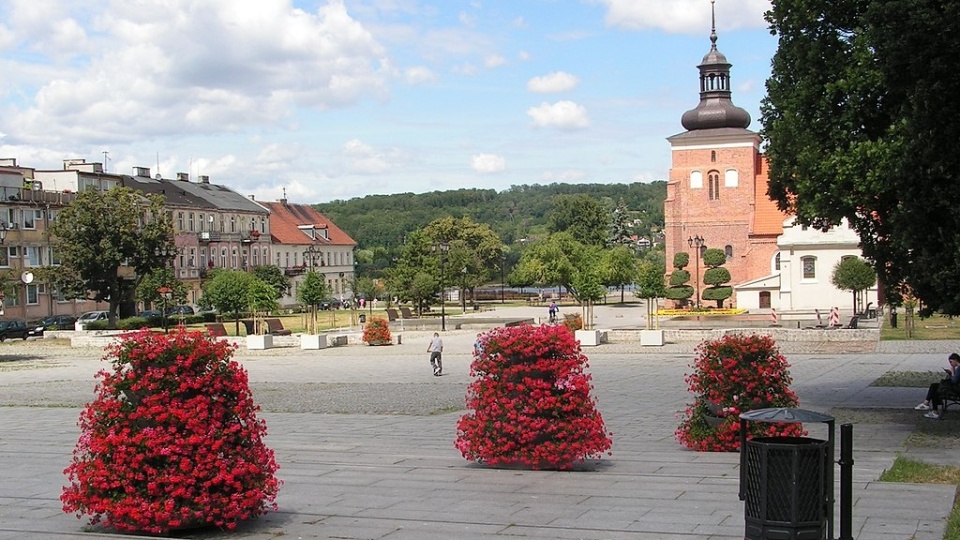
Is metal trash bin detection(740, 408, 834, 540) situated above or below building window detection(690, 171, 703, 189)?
below

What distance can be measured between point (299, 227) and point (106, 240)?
51512 mm

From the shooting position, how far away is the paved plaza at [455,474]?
9.52 metres

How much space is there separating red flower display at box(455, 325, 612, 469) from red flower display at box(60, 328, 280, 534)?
340cm

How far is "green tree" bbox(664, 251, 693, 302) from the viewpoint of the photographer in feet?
234

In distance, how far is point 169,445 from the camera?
914 centimetres

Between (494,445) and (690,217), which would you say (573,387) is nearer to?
(494,445)

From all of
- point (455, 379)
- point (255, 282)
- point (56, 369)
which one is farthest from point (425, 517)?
point (255, 282)

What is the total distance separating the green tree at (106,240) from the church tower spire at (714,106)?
3757 centimetres

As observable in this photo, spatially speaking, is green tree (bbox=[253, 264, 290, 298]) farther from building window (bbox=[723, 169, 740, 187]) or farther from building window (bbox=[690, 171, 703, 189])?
building window (bbox=[723, 169, 740, 187])

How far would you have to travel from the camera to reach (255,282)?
47.2m

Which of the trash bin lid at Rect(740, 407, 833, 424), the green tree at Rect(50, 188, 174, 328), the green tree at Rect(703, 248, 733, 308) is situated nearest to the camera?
the trash bin lid at Rect(740, 407, 833, 424)

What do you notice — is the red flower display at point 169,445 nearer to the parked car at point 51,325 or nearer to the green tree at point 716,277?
the parked car at point 51,325

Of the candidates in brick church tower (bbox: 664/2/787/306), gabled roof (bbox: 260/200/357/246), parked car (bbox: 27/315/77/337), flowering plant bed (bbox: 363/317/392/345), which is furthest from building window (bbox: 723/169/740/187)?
parked car (bbox: 27/315/77/337)

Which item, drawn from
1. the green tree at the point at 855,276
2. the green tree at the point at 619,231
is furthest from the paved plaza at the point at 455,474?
the green tree at the point at 619,231
